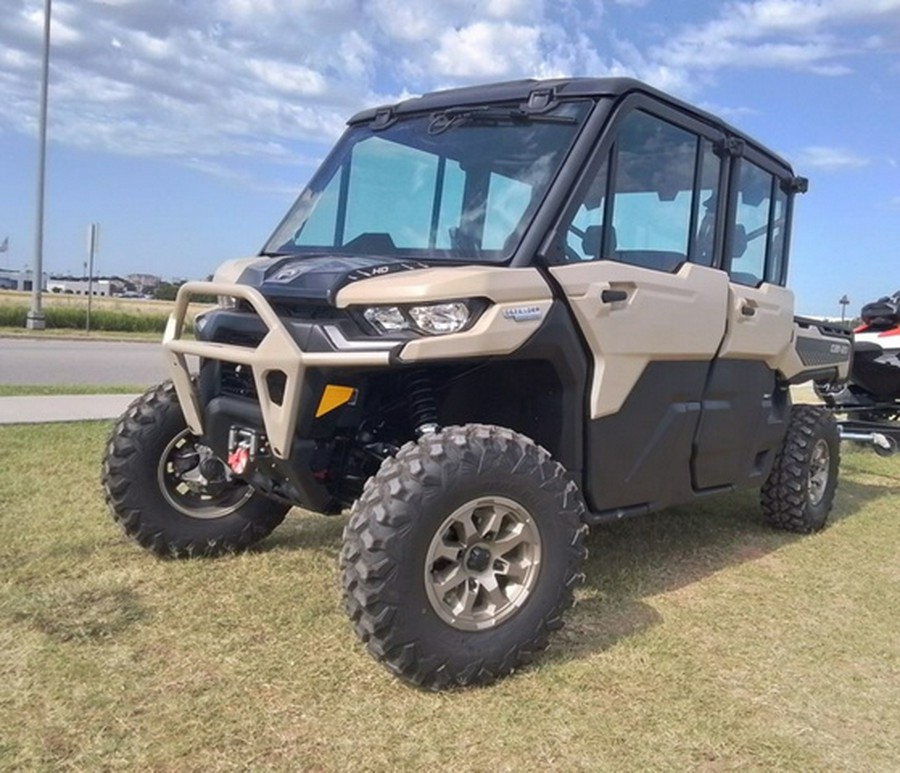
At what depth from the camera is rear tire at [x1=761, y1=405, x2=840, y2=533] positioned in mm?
6148

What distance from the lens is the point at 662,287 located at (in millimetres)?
4398

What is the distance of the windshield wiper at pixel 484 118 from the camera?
4113 millimetres

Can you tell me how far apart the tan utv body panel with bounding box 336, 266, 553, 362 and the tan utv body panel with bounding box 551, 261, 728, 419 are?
0.92ft

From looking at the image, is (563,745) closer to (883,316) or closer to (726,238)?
(726,238)

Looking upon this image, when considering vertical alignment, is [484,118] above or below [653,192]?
above

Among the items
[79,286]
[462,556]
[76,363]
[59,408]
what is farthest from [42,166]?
[79,286]

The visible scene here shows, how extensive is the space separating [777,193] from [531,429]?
2679mm

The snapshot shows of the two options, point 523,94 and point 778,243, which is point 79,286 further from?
point 523,94

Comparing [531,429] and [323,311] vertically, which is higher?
[323,311]

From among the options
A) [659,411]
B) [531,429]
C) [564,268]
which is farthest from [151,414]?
[659,411]

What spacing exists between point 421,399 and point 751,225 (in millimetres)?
2635

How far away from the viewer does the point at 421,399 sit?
3971 mm

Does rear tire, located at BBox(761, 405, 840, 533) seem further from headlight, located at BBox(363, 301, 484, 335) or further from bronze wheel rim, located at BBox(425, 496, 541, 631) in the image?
headlight, located at BBox(363, 301, 484, 335)

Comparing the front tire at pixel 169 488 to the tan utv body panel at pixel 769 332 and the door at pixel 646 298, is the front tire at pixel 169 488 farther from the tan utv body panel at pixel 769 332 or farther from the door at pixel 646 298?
the tan utv body panel at pixel 769 332
